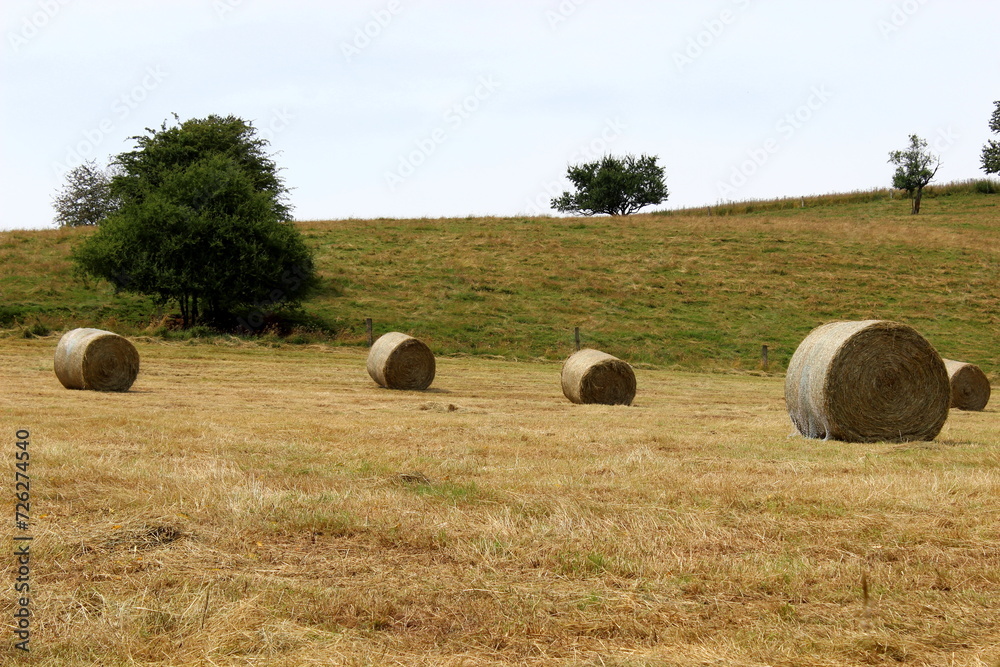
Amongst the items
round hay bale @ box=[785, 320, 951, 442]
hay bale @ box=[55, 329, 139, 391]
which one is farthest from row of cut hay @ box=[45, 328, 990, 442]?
hay bale @ box=[55, 329, 139, 391]

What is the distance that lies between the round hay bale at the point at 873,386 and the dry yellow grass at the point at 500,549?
2.71ft

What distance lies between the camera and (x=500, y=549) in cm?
559

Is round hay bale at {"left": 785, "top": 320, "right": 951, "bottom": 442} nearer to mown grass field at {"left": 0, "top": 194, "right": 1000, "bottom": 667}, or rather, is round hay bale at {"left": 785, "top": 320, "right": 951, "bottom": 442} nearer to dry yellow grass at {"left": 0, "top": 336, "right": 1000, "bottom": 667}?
mown grass field at {"left": 0, "top": 194, "right": 1000, "bottom": 667}

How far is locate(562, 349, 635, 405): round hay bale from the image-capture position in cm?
1808

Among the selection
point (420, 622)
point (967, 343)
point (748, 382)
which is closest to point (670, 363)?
point (748, 382)

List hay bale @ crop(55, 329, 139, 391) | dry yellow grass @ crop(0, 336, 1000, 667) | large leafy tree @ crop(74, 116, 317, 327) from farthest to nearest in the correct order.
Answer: large leafy tree @ crop(74, 116, 317, 327)
hay bale @ crop(55, 329, 139, 391)
dry yellow grass @ crop(0, 336, 1000, 667)

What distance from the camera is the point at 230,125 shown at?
46.5 metres

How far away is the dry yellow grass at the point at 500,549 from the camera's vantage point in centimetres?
415

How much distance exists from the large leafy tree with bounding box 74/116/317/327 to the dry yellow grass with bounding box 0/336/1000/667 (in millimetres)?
22404

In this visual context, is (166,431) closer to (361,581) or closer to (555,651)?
(361,581)

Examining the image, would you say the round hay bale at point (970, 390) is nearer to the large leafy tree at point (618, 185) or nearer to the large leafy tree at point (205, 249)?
the large leafy tree at point (205, 249)

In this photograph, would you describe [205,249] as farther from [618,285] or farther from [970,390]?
[970,390]

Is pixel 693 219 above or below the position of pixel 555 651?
above

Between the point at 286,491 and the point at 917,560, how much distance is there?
4.46m
